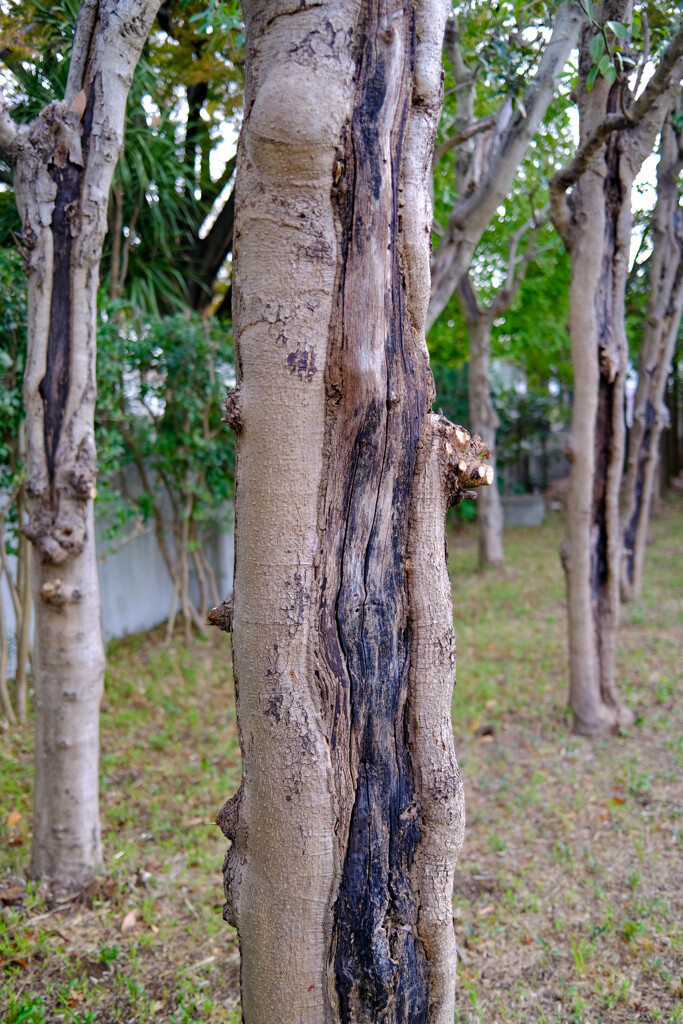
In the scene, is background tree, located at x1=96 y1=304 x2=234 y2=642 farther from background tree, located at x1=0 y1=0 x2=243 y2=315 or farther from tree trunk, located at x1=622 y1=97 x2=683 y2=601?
tree trunk, located at x1=622 y1=97 x2=683 y2=601

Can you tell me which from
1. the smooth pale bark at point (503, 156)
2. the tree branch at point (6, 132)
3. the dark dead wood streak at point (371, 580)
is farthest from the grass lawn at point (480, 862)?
the smooth pale bark at point (503, 156)

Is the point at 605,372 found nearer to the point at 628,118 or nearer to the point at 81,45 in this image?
the point at 628,118

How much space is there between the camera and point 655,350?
7.16 m

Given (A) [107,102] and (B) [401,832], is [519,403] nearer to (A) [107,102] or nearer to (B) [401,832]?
(A) [107,102]

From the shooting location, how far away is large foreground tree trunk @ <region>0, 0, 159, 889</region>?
298 cm

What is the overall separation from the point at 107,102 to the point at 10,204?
3024mm

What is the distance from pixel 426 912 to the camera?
5.50 feet

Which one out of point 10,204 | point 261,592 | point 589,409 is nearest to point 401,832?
point 261,592

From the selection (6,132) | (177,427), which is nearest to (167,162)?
(177,427)

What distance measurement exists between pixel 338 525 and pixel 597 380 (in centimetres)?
328

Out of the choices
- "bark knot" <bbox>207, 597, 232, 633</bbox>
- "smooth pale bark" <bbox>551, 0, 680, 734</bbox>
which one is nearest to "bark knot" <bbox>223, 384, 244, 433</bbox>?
"bark knot" <bbox>207, 597, 232, 633</bbox>

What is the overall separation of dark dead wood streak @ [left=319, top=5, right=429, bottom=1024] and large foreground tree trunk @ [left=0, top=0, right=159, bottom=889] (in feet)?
5.85

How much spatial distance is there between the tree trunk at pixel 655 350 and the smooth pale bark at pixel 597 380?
9.00 ft

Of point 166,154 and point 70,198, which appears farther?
point 166,154
